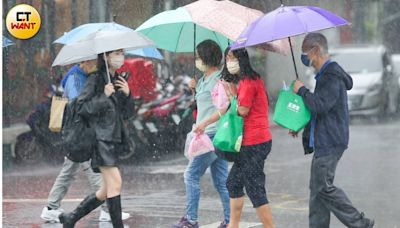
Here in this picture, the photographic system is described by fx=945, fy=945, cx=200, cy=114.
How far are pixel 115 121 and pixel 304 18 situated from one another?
5.83ft

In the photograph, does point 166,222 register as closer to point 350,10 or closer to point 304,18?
point 304,18

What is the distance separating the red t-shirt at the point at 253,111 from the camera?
7.96 metres

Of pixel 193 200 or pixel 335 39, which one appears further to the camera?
pixel 335 39

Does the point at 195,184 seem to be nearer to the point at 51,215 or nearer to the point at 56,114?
the point at 51,215

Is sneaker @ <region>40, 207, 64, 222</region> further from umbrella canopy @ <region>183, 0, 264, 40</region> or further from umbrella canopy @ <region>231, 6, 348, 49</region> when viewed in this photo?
umbrella canopy @ <region>231, 6, 348, 49</region>

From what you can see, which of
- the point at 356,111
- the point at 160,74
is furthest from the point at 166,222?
the point at 356,111

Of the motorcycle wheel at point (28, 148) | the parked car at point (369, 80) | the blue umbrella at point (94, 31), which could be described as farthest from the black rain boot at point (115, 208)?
the parked car at point (369, 80)

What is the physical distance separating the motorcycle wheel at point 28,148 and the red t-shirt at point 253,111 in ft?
25.7

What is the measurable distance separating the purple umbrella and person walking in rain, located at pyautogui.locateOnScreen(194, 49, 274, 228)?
0.37 m

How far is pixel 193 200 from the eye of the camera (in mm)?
8680

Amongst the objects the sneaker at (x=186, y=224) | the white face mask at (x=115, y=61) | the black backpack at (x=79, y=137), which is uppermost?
the white face mask at (x=115, y=61)

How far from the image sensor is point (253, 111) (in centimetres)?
803

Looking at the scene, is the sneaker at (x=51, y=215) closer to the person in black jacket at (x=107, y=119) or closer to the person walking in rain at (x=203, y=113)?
the person in black jacket at (x=107, y=119)

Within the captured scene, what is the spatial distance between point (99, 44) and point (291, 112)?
1698 mm
